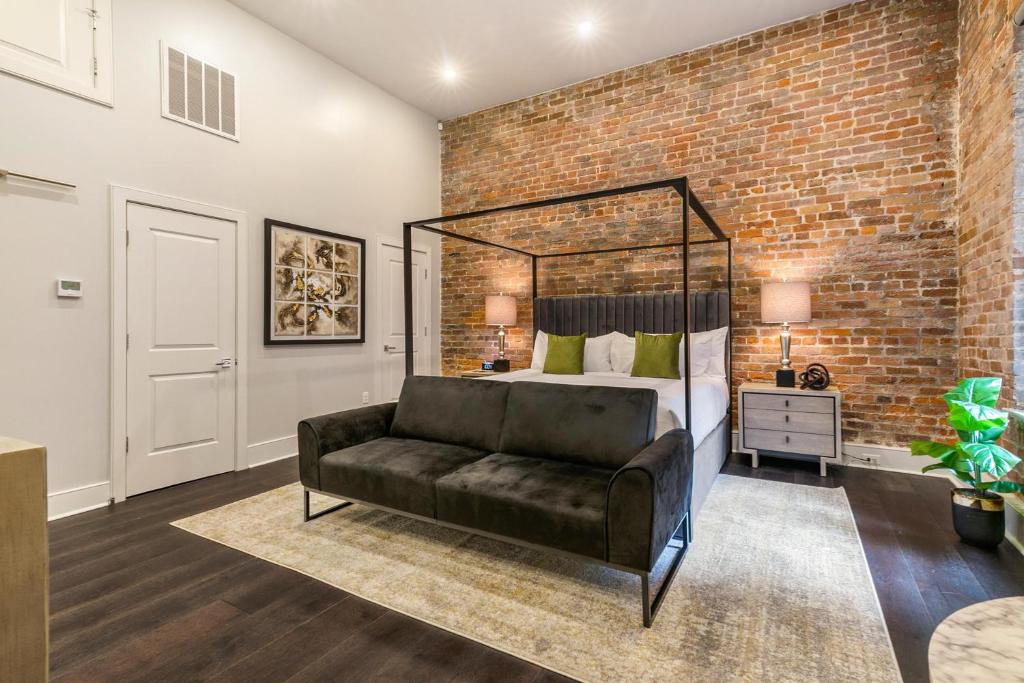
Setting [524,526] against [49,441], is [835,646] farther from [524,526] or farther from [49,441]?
[49,441]

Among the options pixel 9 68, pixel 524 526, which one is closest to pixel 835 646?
pixel 524 526

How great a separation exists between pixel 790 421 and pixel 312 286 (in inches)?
→ 170

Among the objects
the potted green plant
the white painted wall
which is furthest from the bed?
the white painted wall

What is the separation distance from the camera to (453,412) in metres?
3.02

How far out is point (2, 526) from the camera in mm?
1042

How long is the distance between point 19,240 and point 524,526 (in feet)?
10.9

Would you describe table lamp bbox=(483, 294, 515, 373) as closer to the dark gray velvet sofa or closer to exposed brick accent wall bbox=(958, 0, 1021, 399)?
the dark gray velvet sofa

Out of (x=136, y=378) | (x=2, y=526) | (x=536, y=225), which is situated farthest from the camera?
(x=536, y=225)

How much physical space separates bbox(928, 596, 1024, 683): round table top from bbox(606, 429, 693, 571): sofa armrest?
1.02m

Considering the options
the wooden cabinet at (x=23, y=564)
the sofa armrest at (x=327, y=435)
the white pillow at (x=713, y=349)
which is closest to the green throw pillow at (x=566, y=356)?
the white pillow at (x=713, y=349)

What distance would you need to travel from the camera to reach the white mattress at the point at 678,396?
269 centimetres

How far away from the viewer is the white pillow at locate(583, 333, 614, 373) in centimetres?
459

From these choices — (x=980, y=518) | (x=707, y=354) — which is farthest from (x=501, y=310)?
(x=980, y=518)

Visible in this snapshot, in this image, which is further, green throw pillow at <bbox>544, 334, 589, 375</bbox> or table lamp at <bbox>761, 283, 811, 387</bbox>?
green throw pillow at <bbox>544, 334, 589, 375</bbox>
